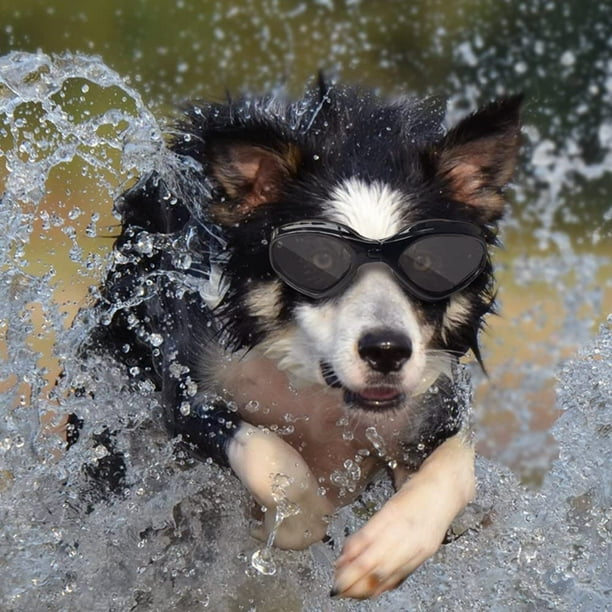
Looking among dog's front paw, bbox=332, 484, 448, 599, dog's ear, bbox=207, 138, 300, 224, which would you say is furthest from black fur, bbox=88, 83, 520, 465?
dog's front paw, bbox=332, 484, 448, 599

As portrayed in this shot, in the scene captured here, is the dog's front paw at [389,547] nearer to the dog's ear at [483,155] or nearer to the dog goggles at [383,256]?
the dog goggles at [383,256]

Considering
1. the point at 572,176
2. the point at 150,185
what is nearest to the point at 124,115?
the point at 150,185

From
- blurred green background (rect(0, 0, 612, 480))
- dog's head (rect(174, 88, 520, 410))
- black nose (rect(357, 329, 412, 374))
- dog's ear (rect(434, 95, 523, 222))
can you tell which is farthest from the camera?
blurred green background (rect(0, 0, 612, 480))

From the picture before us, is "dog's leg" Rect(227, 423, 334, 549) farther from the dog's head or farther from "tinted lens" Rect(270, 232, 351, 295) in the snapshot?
"tinted lens" Rect(270, 232, 351, 295)

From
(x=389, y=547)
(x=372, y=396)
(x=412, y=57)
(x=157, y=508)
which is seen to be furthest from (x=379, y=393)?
(x=412, y=57)

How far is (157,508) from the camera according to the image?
3.23 m

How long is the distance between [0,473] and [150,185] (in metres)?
1.00

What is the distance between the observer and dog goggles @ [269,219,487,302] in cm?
269

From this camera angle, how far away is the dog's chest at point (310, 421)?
3.03 meters

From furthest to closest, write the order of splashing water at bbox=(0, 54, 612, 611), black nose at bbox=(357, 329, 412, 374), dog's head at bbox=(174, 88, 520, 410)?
splashing water at bbox=(0, 54, 612, 611) < dog's head at bbox=(174, 88, 520, 410) < black nose at bbox=(357, 329, 412, 374)

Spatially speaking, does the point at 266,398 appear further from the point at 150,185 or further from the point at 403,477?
the point at 150,185

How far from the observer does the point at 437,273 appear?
2750 millimetres

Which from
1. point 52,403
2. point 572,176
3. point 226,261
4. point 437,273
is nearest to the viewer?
point 437,273

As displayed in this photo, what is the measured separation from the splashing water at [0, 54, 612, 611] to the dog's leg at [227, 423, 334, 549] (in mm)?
125
